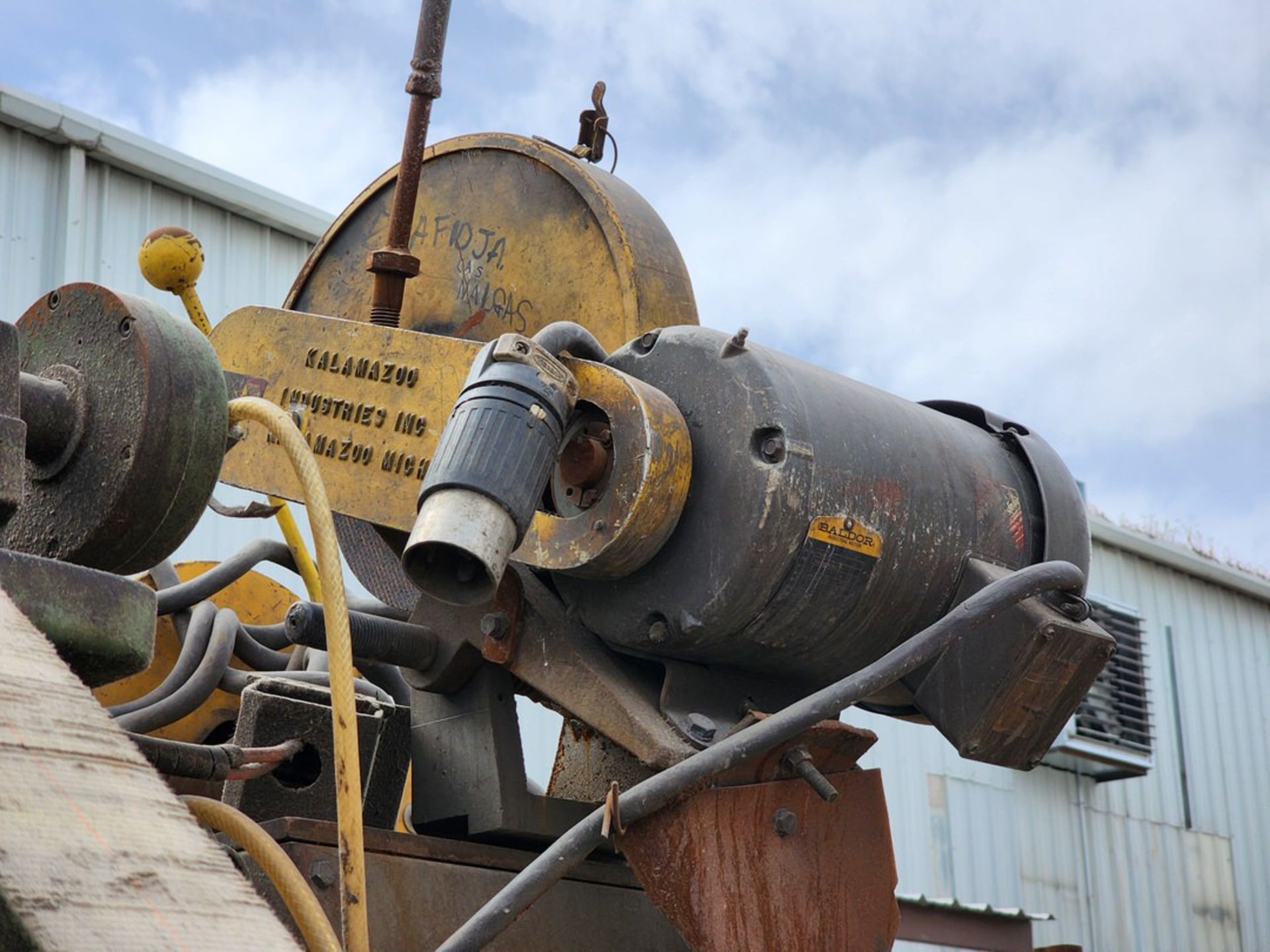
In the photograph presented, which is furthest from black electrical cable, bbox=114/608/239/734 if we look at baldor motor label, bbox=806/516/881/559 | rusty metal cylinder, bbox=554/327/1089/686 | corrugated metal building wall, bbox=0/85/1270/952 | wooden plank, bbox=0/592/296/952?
corrugated metal building wall, bbox=0/85/1270/952

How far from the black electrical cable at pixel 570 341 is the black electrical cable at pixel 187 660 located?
81 centimetres

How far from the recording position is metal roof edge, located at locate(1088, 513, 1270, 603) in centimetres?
1009

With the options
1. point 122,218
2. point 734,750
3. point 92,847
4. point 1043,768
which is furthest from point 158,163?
point 1043,768

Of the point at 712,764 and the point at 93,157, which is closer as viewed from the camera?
the point at 712,764

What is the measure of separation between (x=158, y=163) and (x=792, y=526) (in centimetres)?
430

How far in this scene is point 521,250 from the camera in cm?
299

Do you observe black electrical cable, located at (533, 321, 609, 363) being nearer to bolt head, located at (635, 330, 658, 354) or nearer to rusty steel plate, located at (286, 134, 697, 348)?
bolt head, located at (635, 330, 658, 354)

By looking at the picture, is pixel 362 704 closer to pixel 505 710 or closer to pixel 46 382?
pixel 505 710

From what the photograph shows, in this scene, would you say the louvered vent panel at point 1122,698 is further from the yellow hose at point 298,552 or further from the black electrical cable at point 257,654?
the black electrical cable at point 257,654

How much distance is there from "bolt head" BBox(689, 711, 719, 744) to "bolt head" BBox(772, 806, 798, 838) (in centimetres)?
15

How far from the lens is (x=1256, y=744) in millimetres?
10922

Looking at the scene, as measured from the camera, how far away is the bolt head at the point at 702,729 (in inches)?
96.5

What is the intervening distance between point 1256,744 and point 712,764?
966 centimetres

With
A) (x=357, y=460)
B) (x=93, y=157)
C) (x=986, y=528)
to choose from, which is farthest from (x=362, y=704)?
(x=93, y=157)
